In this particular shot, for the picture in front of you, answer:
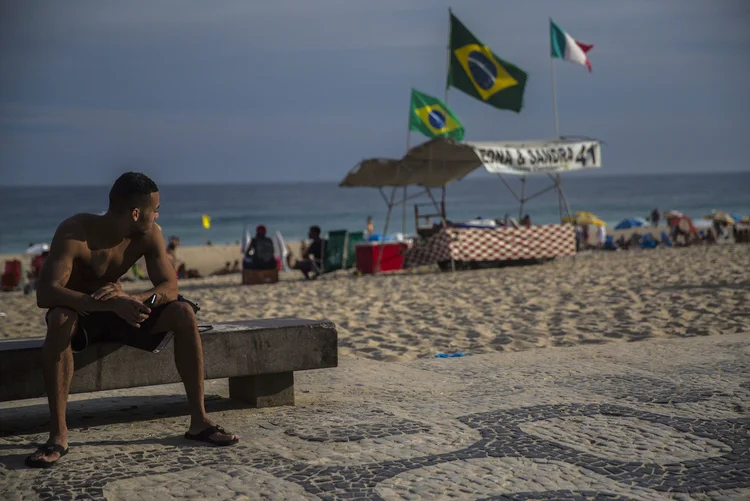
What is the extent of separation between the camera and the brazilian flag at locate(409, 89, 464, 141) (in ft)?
54.9

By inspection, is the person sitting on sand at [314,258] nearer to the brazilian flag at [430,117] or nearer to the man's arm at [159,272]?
the brazilian flag at [430,117]

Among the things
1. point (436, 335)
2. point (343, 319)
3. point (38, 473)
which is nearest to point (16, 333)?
point (343, 319)

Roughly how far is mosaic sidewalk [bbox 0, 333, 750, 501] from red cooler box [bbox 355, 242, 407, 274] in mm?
10318

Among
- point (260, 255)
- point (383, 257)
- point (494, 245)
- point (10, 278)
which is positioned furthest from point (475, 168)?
point (10, 278)

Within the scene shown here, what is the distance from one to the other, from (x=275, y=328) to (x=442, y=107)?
13.1m

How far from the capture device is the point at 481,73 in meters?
16.2

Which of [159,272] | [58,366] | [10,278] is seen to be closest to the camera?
[58,366]

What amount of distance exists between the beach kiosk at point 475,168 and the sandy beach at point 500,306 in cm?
72

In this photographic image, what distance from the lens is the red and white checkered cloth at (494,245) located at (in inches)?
616

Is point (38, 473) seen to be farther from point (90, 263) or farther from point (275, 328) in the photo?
point (275, 328)

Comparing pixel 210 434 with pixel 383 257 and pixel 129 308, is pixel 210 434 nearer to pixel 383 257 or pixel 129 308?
pixel 129 308

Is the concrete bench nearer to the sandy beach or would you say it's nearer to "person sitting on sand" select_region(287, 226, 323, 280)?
the sandy beach

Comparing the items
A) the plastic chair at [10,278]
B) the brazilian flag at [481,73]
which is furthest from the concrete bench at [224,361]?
the plastic chair at [10,278]

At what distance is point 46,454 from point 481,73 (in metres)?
13.8
